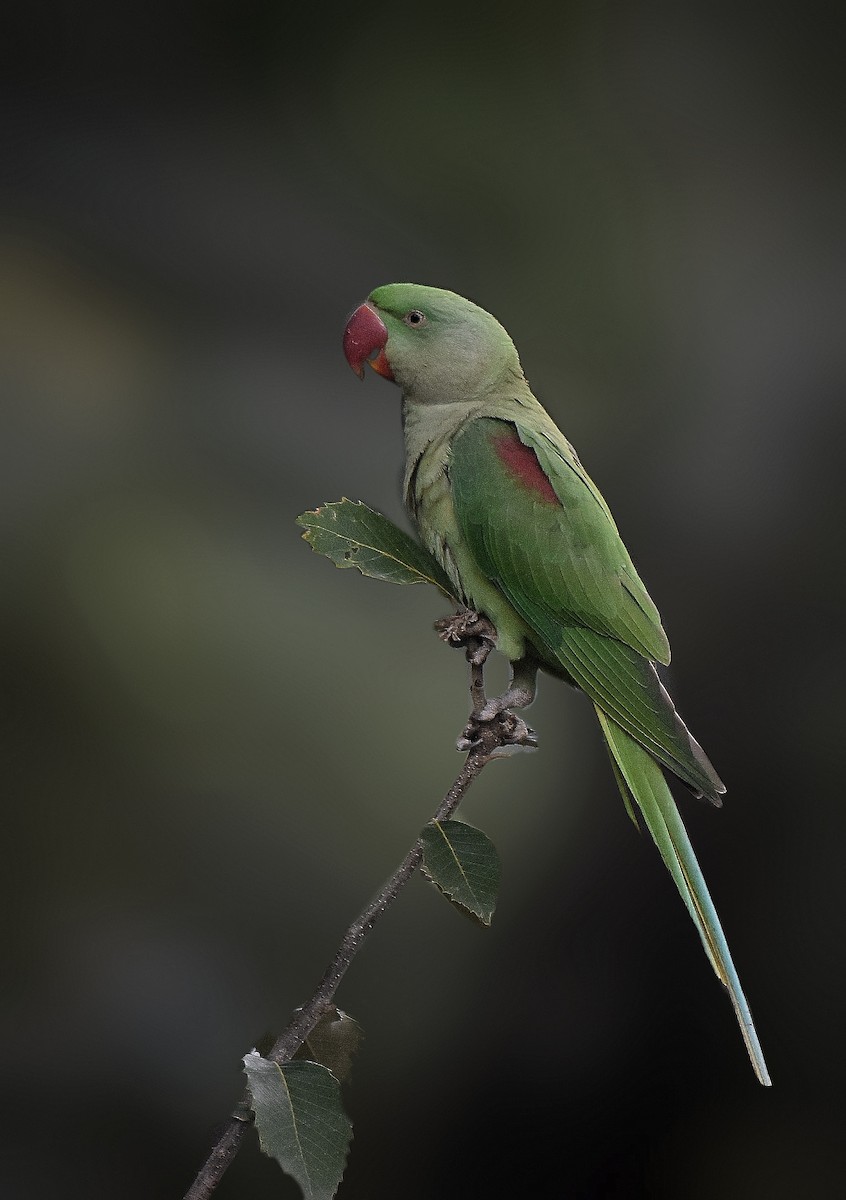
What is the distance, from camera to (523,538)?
900 millimetres

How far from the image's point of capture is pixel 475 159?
1.79 meters

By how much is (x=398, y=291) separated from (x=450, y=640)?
295mm

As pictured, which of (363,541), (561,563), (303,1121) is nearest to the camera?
(303,1121)

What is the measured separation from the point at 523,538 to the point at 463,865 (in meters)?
0.29

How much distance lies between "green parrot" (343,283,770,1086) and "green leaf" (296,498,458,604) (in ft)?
0.38

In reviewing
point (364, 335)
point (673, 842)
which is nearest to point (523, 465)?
point (364, 335)

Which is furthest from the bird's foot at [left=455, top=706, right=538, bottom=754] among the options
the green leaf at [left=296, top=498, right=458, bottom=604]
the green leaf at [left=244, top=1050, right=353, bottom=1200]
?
the green leaf at [left=244, top=1050, right=353, bottom=1200]

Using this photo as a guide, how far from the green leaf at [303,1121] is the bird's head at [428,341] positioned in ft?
1.77

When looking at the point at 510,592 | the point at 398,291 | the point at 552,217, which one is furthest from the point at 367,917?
the point at 552,217

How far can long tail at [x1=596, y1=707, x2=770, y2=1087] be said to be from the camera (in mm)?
764

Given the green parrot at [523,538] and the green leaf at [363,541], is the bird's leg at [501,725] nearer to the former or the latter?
the green parrot at [523,538]

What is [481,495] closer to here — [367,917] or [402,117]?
[367,917]

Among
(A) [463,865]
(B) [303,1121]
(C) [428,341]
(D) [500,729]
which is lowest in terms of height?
(B) [303,1121]

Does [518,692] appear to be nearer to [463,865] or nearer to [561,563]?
[561,563]
